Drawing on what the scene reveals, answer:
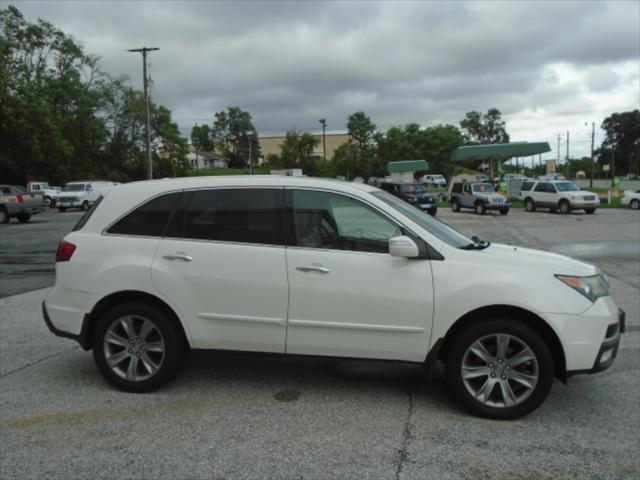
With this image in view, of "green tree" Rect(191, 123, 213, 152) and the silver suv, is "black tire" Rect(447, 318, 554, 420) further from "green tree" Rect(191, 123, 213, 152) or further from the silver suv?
"green tree" Rect(191, 123, 213, 152)

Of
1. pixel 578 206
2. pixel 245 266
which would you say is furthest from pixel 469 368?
pixel 578 206

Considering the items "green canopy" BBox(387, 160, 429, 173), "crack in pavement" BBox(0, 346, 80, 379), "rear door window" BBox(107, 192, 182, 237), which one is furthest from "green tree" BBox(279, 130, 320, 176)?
"rear door window" BBox(107, 192, 182, 237)

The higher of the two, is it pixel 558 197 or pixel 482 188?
pixel 482 188

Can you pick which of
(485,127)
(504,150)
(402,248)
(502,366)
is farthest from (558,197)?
(485,127)

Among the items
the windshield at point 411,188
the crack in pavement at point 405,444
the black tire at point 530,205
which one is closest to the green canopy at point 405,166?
the black tire at point 530,205

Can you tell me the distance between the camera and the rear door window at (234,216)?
425cm

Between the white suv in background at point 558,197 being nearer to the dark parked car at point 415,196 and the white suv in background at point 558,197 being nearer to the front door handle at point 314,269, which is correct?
the dark parked car at point 415,196

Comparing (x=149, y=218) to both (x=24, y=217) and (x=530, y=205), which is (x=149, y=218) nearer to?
(x=24, y=217)

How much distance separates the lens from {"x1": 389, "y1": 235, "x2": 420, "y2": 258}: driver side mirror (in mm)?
3861

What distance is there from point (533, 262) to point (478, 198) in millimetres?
27853

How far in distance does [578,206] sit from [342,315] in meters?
28.7

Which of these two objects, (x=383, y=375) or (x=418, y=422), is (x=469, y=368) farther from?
(x=383, y=375)

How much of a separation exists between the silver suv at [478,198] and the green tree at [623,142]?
110 metres

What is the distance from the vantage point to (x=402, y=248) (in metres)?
3.86
